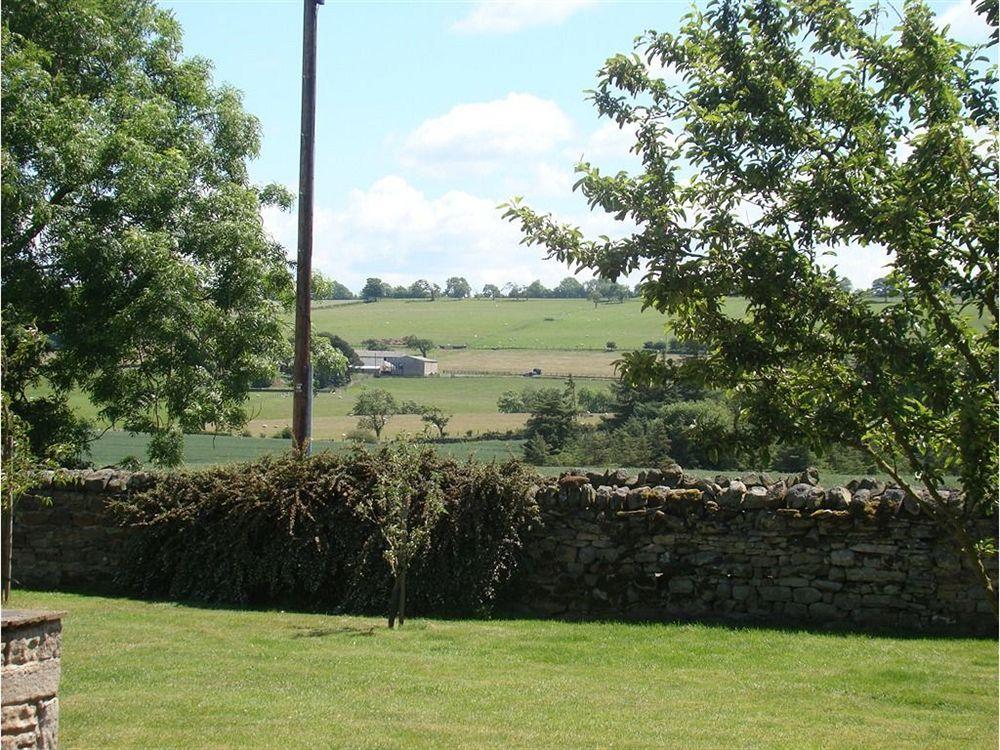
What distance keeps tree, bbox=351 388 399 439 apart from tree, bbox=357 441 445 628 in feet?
6.65

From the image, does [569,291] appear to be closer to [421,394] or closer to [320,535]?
[421,394]

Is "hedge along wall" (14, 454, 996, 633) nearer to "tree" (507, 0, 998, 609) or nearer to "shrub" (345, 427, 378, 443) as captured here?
"shrub" (345, 427, 378, 443)

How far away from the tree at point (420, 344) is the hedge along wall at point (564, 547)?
76.2 ft

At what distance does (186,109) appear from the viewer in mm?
19359

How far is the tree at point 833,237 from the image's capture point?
519 cm

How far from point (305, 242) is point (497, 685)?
24.0 ft

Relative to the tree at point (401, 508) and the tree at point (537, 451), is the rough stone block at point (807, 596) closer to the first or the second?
the tree at point (401, 508)

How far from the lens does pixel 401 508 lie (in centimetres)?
1336

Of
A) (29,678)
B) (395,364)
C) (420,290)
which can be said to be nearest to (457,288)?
(420,290)

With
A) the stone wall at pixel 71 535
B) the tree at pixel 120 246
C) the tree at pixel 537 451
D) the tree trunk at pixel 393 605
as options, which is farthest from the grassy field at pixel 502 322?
the tree trunk at pixel 393 605

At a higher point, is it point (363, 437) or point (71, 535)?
point (363, 437)

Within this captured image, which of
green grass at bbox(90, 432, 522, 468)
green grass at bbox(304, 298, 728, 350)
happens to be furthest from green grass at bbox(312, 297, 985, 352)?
green grass at bbox(90, 432, 522, 468)

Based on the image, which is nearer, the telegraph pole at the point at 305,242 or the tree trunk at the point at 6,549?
the tree trunk at the point at 6,549

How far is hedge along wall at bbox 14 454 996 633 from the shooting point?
13531 mm
